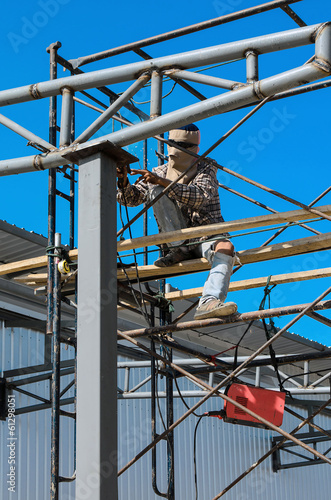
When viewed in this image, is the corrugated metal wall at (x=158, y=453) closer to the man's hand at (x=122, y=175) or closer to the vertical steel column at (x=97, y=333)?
the man's hand at (x=122, y=175)

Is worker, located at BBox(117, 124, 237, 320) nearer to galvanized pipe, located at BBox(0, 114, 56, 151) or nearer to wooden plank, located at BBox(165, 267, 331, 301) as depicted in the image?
wooden plank, located at BBox(165, 267, 331, 301)

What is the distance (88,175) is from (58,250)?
7.76ft

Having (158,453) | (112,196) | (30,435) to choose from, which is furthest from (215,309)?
(158,453)

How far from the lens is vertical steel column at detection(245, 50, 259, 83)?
6.10 m

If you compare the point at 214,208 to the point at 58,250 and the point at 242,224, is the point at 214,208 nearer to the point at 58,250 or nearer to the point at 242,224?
the point at 242,224

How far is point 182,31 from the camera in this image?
8.87 metres

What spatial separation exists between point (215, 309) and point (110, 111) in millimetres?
2380

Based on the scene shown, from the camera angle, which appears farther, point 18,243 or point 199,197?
point 18,243

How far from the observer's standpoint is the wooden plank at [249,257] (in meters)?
→ 8.20

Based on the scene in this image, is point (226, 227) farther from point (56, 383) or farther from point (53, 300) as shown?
point (56, 383)

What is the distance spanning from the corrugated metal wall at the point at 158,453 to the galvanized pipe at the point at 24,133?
27.0ft

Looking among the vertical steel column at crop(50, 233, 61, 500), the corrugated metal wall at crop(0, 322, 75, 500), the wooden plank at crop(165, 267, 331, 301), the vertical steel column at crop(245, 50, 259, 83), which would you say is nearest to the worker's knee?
the wooden plank at crop(165, 267, 331, 301)

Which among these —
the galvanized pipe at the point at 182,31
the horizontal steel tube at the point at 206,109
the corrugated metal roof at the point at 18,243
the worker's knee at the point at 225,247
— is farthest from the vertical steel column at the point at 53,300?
the corrugated metal roof at the point at 18,243

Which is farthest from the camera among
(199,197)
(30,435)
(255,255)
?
(30,435)
